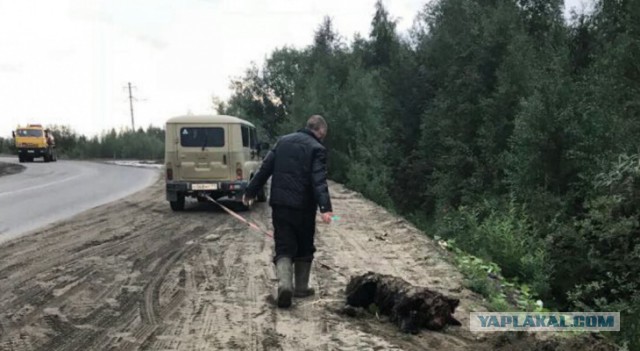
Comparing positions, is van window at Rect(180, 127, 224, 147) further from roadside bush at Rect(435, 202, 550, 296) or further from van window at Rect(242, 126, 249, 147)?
roadside bush at Rect(435, 202, 550, 296)

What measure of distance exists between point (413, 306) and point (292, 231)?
5.21ft

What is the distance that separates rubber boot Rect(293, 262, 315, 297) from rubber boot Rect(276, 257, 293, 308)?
0.93 ft

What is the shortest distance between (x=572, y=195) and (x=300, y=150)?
12.6 m

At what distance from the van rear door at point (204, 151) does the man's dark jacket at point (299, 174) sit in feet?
25.9

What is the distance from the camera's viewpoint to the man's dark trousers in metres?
5.76

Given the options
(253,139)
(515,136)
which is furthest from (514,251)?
(515,136)

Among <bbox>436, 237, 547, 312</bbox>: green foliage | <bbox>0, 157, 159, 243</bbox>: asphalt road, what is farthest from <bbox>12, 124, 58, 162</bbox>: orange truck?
<bbox>436, 237, 547, 312</bbox>: green foliage

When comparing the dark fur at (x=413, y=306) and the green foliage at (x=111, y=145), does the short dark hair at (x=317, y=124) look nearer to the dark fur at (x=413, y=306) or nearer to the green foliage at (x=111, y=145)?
the dark fur at (x=413, y=306)

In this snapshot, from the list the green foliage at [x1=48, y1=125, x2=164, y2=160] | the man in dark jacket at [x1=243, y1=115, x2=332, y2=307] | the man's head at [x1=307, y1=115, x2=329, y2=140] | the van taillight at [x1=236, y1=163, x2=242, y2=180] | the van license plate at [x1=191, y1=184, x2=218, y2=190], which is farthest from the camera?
the green foliage at [x1=48, y1=125, x2=164, y2=160]

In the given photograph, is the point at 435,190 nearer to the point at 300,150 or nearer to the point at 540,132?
the point at 540,132

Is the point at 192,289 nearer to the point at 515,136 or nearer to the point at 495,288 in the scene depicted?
the point at 495,288

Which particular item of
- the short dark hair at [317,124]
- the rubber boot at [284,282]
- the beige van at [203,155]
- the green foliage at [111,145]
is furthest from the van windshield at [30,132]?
the rubber boot at [284,282]

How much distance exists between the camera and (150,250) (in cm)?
861

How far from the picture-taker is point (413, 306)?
5.00 metres
